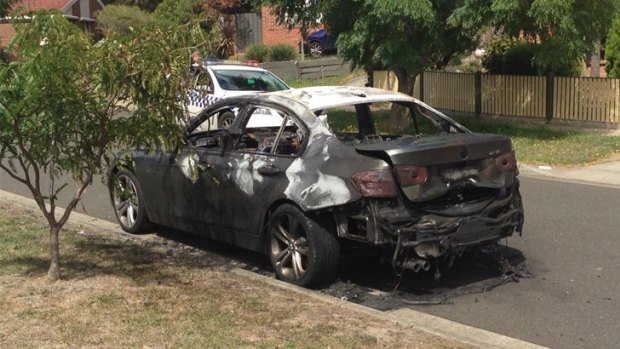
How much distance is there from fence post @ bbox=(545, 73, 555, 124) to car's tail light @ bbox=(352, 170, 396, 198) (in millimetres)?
11598

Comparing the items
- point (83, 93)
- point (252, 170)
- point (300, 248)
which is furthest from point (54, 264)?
point (300, 248)

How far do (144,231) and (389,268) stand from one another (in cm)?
275

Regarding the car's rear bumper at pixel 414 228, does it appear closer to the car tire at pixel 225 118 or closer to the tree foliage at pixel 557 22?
the car tire at pixel 225 118

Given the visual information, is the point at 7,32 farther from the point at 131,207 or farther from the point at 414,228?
the point at 414,228

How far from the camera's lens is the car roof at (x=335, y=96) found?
705 cm

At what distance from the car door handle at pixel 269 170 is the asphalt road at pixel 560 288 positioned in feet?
5.23

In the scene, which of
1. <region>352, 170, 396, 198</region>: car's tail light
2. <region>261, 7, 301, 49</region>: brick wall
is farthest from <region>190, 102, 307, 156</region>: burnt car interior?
<region>261, 7, 301, 49</region>: brick wall

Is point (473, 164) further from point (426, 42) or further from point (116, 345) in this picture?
point (426, 42)

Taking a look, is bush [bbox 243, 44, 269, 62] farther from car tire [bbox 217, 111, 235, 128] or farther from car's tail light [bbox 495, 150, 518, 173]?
car's tail light [bbox 495, 150, 518, 173]

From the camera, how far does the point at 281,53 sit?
33.1 meters

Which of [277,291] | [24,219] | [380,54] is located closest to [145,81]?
[277,291]

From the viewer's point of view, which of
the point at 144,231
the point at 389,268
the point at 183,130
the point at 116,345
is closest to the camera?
the point at 116,345

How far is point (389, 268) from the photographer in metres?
7.30

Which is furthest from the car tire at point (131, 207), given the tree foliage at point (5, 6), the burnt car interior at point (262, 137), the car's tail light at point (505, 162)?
the car's tail light at point (505, 162)
